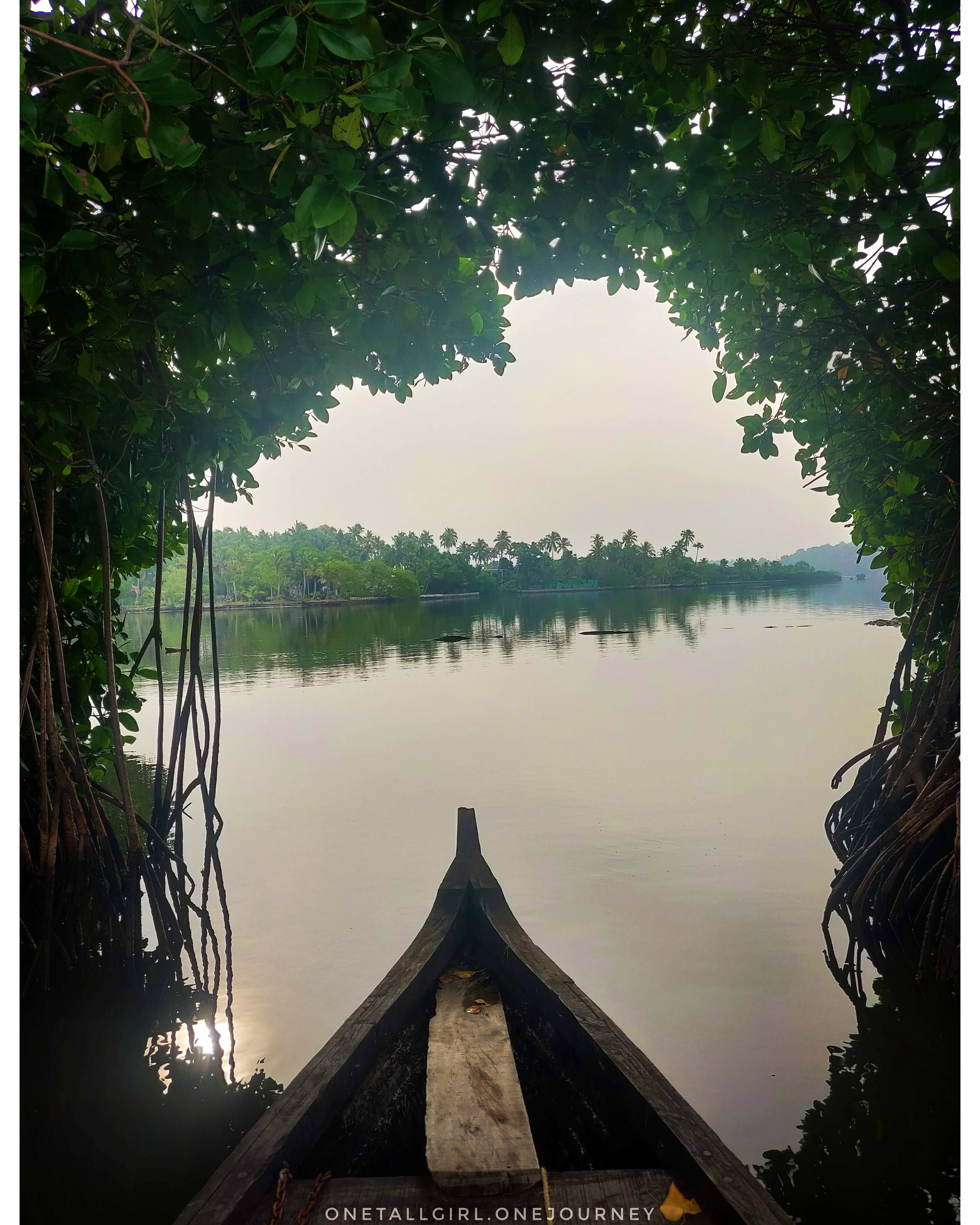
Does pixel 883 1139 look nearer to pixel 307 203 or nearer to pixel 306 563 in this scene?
pixel 307 203

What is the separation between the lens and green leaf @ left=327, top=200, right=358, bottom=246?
1.78 m

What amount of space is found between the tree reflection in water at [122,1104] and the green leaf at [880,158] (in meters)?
4.22

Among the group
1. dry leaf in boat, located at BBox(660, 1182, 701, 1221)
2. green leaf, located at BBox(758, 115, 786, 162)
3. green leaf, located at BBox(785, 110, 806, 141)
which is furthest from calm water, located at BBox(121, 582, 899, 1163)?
green leaf, located at BBox(785, 110, 806, 141)

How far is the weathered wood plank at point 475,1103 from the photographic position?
2000 mm

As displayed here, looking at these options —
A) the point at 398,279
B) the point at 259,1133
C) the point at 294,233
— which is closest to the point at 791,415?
the point at 398,279

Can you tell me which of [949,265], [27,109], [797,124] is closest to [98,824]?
[27,109]

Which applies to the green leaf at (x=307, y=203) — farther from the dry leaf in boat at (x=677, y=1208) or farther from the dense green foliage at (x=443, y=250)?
the dry leaf in boat at (x=677, y=1208)

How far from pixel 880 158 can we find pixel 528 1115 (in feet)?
11.0

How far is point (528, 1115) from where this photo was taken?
8.50ft

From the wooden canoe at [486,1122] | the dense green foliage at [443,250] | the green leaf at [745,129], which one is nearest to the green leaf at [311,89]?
the dense green foliage at [443,250]

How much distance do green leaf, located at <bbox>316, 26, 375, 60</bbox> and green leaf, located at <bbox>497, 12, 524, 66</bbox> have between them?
857 millimetres

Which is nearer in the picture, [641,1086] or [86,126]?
[86,126]

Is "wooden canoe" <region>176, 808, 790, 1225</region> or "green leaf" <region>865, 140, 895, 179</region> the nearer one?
"wooden canoe" <region>176, 808, 790, 1225</region>

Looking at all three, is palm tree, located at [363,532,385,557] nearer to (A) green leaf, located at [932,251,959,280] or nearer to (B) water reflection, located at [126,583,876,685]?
(B) water reflection, located at [126,583,876,685]
